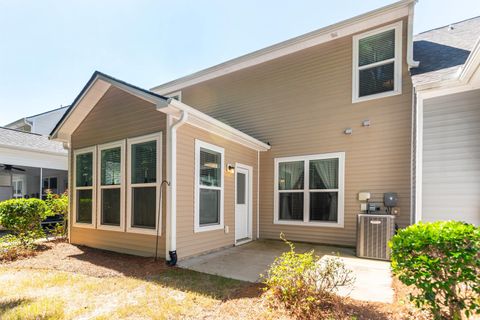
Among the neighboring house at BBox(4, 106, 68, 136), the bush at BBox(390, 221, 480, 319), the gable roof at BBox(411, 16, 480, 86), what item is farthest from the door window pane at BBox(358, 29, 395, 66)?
the neighboring house at BBox(4, 106, 68, 136)

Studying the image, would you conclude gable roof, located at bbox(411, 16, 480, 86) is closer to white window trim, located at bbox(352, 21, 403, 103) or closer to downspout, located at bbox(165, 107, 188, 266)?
white window trim, located at bbox(352, 21, 403, 103)

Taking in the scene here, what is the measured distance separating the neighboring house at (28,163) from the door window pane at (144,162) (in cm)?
687

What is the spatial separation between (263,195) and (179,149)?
11.0 ft

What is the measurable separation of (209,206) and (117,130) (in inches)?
107

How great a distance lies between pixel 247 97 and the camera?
794 centimetres

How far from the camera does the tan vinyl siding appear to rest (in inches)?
174

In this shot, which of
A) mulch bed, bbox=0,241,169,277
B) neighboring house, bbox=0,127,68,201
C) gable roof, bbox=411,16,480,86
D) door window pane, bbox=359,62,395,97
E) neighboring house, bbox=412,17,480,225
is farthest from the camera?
neighboring house, bbox=0,127,68,201

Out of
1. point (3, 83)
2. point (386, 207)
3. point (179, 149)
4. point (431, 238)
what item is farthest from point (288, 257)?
point (3, 83)

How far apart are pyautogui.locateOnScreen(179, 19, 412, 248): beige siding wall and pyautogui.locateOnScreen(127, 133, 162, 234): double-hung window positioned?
3.65 feet

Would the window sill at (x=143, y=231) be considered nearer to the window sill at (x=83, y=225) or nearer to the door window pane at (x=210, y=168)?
the door window pane at (x=210, y=168)

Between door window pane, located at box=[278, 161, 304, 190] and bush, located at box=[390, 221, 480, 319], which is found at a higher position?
door window pane, located at box=[278, 161, 304, 190]

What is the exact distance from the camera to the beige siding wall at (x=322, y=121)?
577 centimetres

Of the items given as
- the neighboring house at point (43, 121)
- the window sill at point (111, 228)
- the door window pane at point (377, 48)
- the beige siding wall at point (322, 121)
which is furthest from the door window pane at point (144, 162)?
the neighboring house at point (43, 121)

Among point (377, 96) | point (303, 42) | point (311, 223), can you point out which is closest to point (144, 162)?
point (311, 223)
